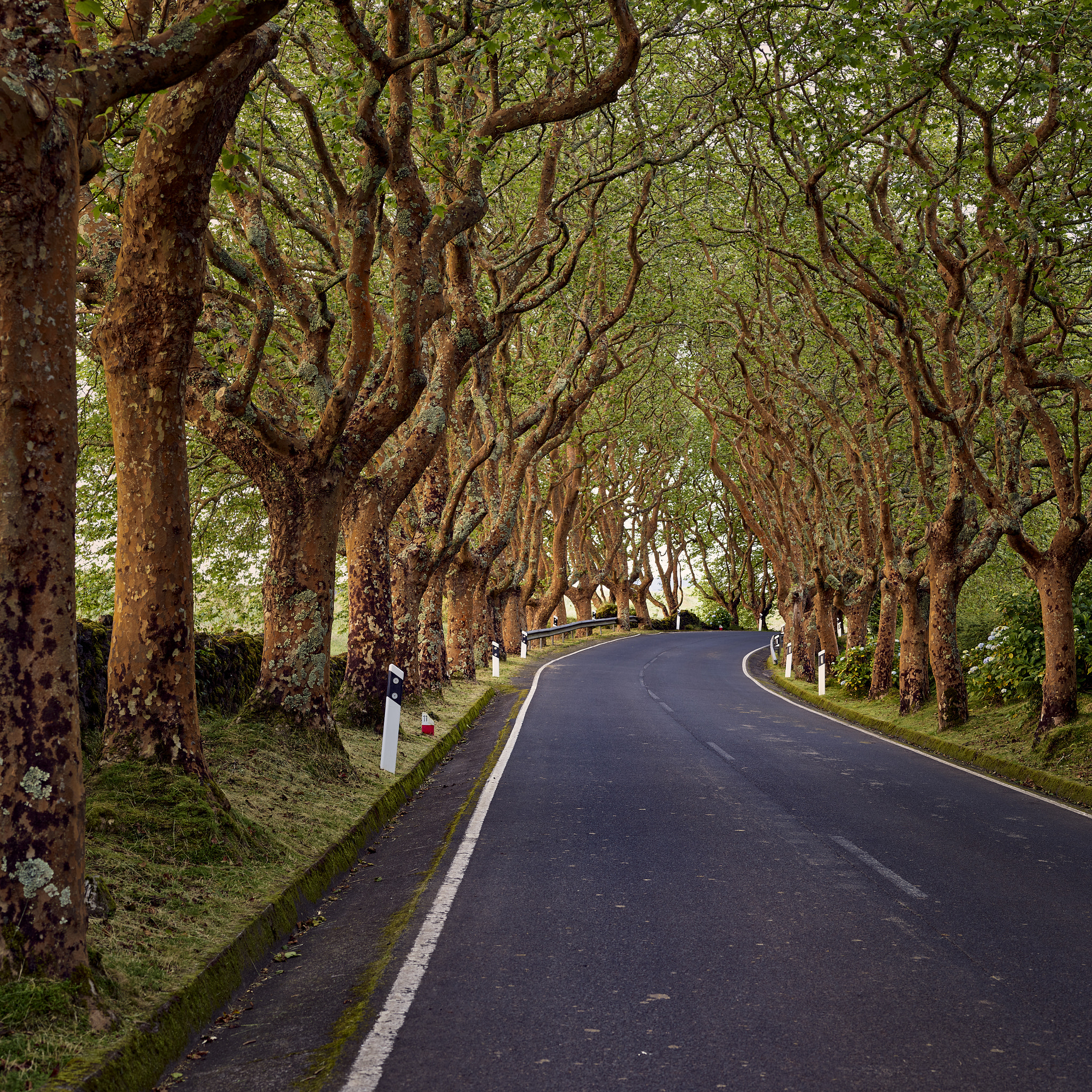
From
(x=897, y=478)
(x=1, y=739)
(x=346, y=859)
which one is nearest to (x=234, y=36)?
(x=1, y=739)

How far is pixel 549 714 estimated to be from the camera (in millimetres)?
18141

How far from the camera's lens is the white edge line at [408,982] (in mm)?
4234

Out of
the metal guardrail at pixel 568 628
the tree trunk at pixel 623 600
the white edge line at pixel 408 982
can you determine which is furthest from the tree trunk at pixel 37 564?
the tree trunk at pixel 623 600

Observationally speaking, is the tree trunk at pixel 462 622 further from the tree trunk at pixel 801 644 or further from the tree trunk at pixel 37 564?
the tree trunk at pixel 37 564

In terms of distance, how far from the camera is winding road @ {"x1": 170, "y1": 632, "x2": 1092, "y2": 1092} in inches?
169

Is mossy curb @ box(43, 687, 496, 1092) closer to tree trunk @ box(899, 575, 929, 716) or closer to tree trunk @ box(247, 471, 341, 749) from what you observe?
tree trunk @ box(247, 471, 341, 749)

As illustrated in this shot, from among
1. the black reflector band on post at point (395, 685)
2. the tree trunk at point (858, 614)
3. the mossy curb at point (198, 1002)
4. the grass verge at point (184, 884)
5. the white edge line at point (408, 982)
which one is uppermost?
the tree trunk at point (858, 614)

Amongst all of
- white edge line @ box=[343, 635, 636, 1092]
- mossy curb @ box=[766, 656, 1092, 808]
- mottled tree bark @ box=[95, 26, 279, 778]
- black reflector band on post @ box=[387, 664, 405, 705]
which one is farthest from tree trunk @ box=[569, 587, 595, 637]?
mottled tree bark @ box=[95, 26, 279, 778]

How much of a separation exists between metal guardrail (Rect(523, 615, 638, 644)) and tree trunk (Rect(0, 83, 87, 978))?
94.5 ft

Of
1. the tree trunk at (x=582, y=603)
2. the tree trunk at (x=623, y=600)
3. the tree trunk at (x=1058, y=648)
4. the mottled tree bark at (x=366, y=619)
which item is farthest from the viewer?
the tree trunk at (x=623, y=600)

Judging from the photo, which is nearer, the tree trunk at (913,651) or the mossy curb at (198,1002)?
the mossy curb at (198,1002)

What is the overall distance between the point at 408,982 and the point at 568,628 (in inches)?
1519

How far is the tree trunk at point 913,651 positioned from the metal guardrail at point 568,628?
16.1 metres

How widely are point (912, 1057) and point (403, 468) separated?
1033cm
